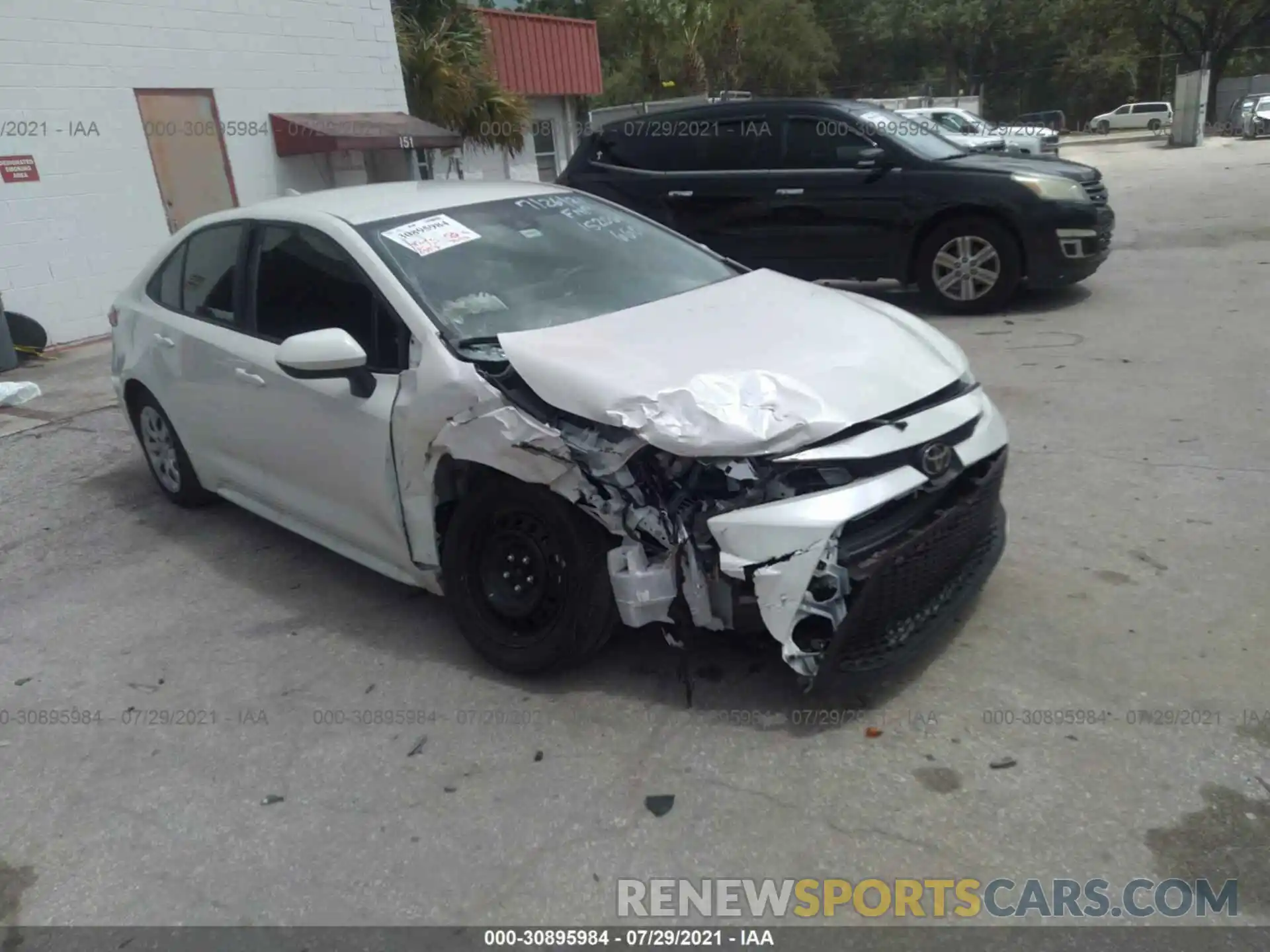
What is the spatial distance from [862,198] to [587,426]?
5998 millimetres

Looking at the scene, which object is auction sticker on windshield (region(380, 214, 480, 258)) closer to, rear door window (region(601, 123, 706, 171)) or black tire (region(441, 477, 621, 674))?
black tire (region(441, 477, 621, 674))

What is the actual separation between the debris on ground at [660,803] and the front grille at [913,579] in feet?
2.00

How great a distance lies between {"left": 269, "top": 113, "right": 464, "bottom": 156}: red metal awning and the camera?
40.2ft

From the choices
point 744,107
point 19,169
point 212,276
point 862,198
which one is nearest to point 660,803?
point 212,276

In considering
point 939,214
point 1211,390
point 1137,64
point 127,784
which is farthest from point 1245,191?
point 1137,64

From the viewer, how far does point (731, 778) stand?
286 cm

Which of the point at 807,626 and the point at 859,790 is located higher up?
the point at 807,626

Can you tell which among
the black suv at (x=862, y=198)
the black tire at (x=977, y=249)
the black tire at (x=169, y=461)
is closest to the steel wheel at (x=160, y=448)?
the black tire at (x=169, y=461)

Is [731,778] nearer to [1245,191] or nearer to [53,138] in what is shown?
[53,138]

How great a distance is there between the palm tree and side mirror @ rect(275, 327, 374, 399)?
13435 millimetres

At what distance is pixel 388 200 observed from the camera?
4.19 metres

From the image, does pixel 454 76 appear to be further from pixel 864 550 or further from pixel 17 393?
pixel 864 550

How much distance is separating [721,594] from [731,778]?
53 centimetres

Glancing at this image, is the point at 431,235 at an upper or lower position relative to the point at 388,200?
lower
